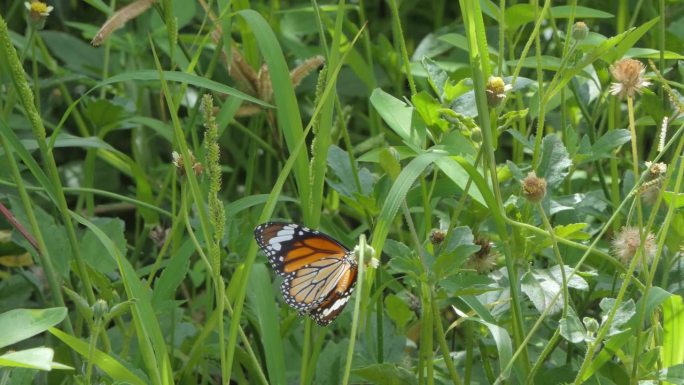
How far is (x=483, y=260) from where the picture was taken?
4.13 ft

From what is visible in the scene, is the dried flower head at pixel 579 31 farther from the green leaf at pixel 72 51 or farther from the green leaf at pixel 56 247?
the green leaf at pixel 72 51

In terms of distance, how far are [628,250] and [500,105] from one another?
0.70 feet

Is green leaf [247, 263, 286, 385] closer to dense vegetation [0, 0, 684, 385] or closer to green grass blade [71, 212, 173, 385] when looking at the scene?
dense vegetation [0, 0, 684, 385]

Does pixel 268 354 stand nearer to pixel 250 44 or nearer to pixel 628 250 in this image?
pixel 628 250

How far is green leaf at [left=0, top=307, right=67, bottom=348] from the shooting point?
36.4 inches

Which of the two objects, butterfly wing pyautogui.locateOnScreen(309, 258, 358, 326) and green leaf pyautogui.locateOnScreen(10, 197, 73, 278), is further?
green leaf pyautogui.locateOnScreen(10, 197, 73, 278)

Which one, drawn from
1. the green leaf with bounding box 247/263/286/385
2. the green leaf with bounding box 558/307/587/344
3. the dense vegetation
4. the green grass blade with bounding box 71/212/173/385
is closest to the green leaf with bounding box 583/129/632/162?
the dense vegetation

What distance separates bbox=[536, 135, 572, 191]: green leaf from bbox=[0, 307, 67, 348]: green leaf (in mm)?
532

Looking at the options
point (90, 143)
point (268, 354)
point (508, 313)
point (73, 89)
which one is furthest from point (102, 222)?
point (73, 89)

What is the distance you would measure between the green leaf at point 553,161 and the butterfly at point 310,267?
0.23 m

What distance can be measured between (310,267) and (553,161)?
0.30 meters

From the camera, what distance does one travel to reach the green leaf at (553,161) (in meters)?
1.16

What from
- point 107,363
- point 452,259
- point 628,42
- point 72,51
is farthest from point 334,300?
point 72,51

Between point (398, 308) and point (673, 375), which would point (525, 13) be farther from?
point (673, 375)
